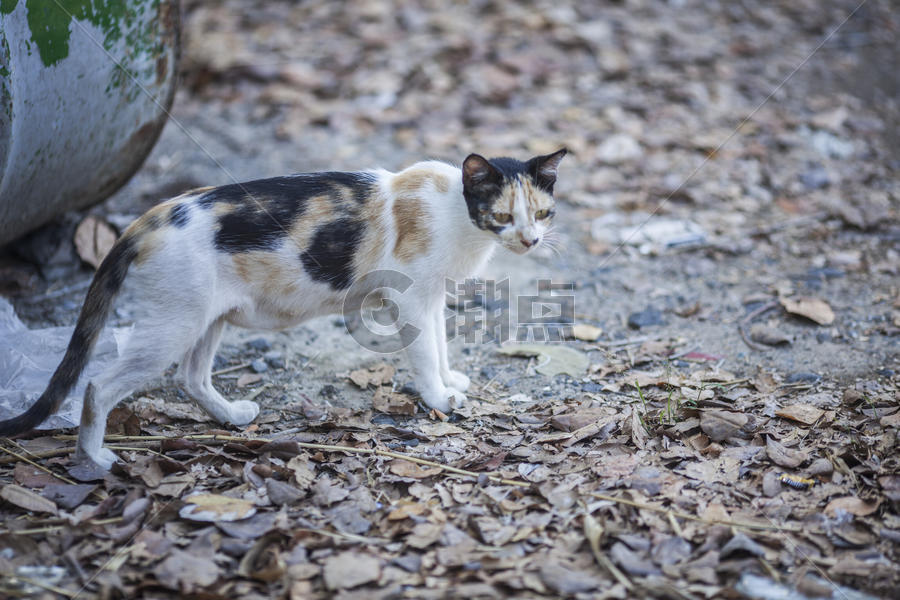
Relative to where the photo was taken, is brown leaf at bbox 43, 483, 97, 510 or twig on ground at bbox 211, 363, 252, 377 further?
twig on ground at bbox 211, 363, 252, 377

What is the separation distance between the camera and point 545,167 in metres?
3.46

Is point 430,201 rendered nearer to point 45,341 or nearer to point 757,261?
point 45,341

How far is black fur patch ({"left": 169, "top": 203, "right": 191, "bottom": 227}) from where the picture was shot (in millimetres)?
3146

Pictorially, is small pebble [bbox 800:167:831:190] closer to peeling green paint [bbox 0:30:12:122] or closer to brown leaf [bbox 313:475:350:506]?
brown leaf [bbox 313:475:350:506]

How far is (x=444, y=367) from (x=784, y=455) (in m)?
1.63

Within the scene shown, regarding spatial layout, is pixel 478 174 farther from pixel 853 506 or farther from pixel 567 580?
pixel 853 506

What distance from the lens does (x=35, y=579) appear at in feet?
8.26

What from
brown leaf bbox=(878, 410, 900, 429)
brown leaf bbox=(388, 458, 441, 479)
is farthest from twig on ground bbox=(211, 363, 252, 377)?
brown leaf bbox=(878, 410, 900, 429)

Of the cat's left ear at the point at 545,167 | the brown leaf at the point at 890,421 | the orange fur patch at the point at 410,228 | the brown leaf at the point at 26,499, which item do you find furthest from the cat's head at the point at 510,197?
the brown leaf at the point at 26,499

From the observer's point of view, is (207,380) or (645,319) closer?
(207,380)

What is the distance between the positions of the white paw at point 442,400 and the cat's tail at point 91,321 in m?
1.47

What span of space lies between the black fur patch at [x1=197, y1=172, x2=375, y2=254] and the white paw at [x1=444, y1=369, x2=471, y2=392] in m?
1.03

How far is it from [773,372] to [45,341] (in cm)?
370

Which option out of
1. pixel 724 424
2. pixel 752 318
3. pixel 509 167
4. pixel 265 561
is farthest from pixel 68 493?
pixel 752 318
